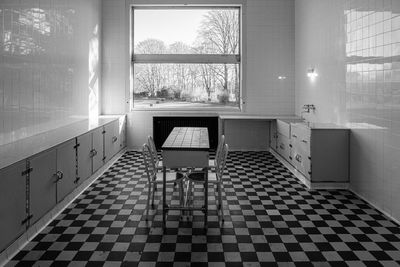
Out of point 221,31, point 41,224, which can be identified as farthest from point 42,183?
point 221,31

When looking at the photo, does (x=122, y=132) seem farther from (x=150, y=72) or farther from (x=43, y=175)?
(x=43, y=175)

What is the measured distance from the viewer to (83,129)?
17.5 feet

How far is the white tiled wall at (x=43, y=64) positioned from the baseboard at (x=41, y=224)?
0.89 m

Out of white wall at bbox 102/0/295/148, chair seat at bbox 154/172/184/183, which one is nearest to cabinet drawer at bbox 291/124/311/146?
chair seat at bbox 154/172/184/183

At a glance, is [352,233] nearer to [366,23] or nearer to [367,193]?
[367,193]

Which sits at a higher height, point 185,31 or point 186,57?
point 185,31

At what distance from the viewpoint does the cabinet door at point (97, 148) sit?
5.45 meters

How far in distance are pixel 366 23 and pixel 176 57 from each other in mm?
4386

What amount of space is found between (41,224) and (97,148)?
2.01 metres

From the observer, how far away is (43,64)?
196 inches

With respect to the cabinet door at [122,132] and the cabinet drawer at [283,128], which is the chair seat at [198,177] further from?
the cabinet door at [122,132]

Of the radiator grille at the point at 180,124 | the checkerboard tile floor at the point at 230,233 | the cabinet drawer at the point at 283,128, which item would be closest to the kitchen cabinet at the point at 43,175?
the checkerboard tile floor at the point at 230,233

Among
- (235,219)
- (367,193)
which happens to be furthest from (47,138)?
(367,193)

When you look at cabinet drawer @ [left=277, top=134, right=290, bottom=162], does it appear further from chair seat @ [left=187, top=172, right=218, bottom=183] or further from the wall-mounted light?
chair seat @ [left=187, top=172, right=218, bottom=183]
